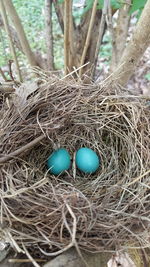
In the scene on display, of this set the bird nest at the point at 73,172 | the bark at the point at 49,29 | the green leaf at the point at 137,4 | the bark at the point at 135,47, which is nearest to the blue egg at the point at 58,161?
the bird nest at the point at 73,172

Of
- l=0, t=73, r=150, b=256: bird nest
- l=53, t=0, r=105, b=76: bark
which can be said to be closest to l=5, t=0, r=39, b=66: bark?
l=53, t=0, r=105, b=76: bark

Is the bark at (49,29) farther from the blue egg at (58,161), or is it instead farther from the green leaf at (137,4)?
Answer: the blue egg at (58,161)

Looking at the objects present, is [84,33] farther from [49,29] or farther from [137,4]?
[137,4]

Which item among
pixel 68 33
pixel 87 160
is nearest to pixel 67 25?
pixel 68 33

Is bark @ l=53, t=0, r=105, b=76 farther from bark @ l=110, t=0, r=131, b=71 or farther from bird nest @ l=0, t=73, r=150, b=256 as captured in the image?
bird nest @ l=0, t=73, r=150, b=256

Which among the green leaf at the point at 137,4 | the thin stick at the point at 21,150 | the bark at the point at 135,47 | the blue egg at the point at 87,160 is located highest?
the green leaf at the point at 137,4

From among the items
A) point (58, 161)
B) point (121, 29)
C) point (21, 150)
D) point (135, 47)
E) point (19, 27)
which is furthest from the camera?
point (121, 29)
